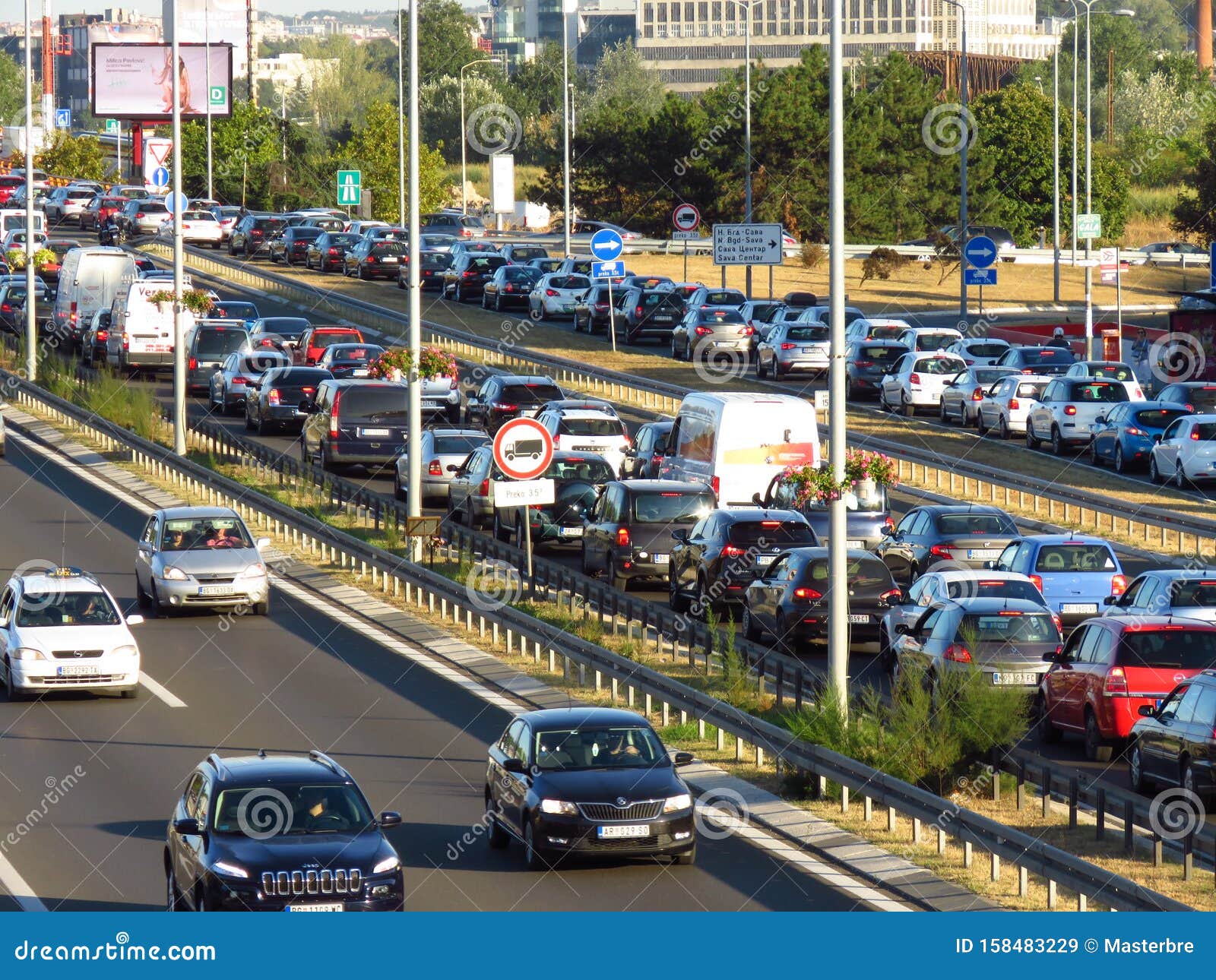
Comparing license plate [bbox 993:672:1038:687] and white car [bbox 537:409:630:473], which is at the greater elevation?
white car [bbox 537:409:630:473]

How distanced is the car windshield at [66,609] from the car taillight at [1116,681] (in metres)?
11.0

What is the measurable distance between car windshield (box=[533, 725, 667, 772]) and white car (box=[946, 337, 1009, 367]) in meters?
34.7

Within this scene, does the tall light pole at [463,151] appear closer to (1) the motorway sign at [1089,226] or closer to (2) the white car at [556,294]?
(2) the white car at [556,294]

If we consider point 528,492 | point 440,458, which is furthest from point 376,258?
point 528,492

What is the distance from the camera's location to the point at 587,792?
16.7m

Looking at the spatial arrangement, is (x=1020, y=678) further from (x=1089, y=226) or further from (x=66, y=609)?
(x=1089, y=226)

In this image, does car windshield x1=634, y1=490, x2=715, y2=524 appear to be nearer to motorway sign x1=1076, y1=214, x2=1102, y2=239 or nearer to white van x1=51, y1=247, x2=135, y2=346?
motorway sign x1=1076, y1=214, x2=1102, y2=239

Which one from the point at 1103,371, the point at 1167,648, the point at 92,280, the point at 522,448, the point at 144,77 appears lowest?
the point at 1167,648

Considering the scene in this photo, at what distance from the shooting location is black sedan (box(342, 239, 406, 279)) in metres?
75.2

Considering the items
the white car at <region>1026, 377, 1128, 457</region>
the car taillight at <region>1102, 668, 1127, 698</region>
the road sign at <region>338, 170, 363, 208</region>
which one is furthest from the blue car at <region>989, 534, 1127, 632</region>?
the road sign at <region>338, 170, 363, 208</region>

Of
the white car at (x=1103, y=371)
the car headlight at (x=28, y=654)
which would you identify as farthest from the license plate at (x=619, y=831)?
the white car at (x=1103, y=371)

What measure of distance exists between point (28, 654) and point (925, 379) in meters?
28.7

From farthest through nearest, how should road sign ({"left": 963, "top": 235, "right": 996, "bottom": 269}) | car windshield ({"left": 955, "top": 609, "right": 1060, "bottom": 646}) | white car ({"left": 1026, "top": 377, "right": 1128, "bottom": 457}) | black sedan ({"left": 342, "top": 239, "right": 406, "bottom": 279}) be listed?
black sedan ({"left": 342, "top": 239, "right": 406, "bottom": 279}) < road sign ({"left": 963, "top": 235, "right": 996, "bottom": 269}) < white car ({"left": 1026, "top": 377, "right": 1128, "bottom": 457}) < car windshield ({"left": 955, "top": 609, "right": 1060, "bottom": 646})

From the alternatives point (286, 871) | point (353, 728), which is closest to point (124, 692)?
point (353, 728)
